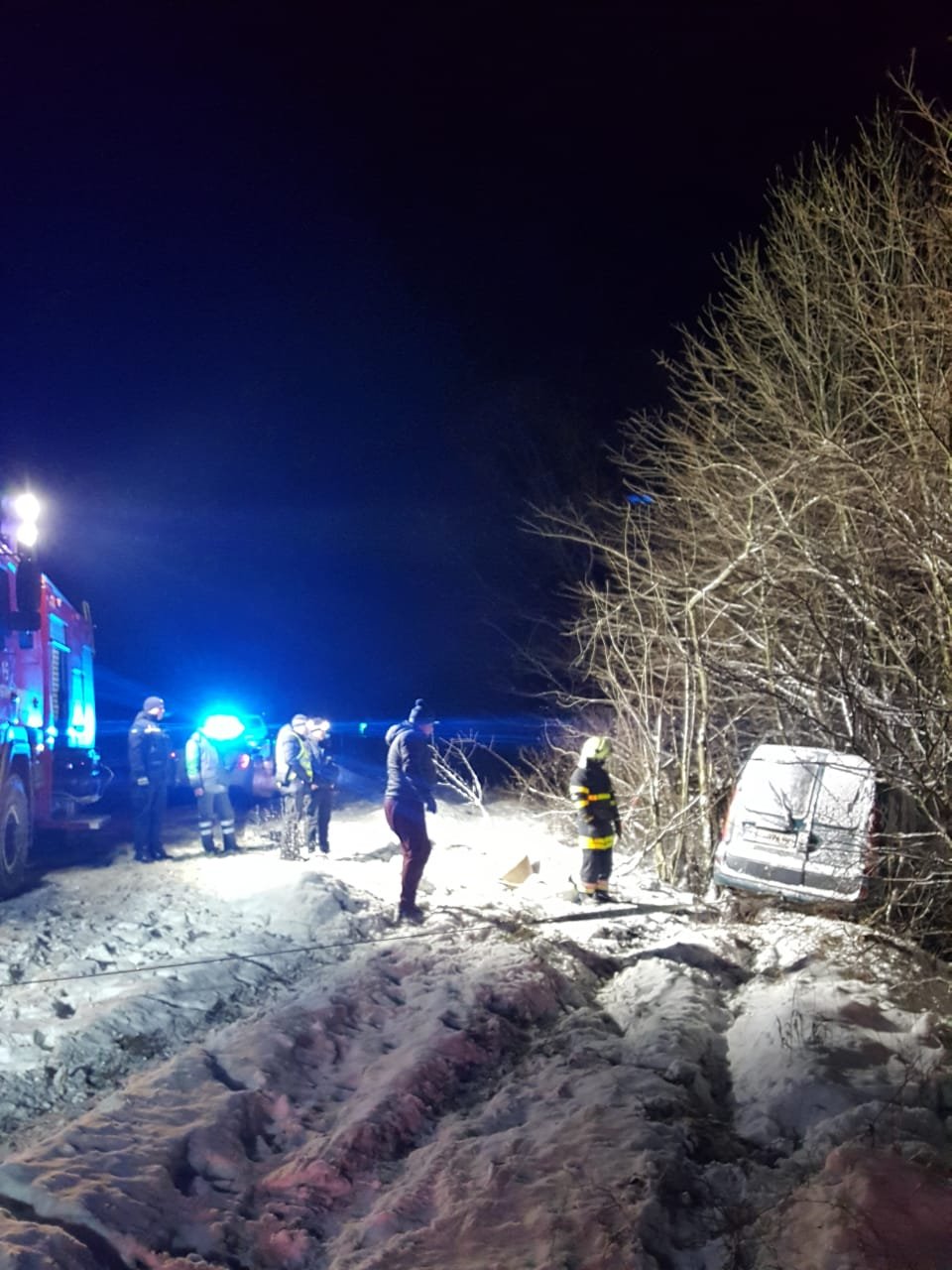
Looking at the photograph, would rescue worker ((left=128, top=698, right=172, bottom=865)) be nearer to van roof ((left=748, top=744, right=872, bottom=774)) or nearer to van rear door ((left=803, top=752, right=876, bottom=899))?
van roof ((left=748, top=744, right=872, bottom=774))

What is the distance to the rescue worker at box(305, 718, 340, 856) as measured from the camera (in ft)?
34.2

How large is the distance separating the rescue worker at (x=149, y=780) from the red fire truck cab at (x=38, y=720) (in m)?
0.89

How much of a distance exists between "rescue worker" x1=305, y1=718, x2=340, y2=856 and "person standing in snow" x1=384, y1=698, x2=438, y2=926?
275 cm

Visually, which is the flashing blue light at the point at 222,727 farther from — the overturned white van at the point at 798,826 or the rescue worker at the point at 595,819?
the overturned white van at the point at 798,826

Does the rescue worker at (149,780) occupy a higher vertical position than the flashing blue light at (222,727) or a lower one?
lower

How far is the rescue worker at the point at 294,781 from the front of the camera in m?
10.2

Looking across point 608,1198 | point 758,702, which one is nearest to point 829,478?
point 758,702

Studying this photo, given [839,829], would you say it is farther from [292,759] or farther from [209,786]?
[209,786]

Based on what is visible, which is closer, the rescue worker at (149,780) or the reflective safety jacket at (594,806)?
the reflective safety jacket at (594,806)

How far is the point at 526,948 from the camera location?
6477 millimetres

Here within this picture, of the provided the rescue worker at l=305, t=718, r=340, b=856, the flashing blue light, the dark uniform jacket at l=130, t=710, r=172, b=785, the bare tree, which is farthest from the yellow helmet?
the flashing blue light

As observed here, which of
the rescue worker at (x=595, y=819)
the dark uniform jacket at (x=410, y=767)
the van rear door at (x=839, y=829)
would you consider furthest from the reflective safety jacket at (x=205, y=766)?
the van rear door at (x=839, y=829)

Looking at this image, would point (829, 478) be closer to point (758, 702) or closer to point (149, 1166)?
point (758, 702)

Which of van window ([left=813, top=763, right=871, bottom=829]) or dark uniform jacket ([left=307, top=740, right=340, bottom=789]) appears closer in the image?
van window ([left=813, top=763, right=871, bottom=829])
